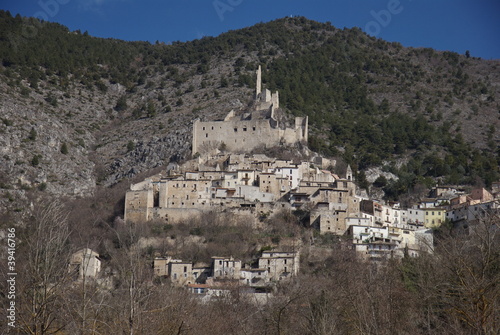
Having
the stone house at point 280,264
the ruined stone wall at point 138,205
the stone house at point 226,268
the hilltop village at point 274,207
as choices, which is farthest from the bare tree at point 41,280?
the ruined stone wall at point 138,205

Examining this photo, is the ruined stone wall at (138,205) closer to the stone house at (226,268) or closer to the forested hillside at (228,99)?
the stone house at (226,268)

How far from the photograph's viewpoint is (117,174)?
79.8m

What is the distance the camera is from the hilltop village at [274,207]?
5347 centimetres

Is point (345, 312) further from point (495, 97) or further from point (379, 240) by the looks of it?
point (495, 97)

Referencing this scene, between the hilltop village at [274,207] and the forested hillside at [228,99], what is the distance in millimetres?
8543

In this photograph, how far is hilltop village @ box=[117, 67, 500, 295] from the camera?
53469 millimetres

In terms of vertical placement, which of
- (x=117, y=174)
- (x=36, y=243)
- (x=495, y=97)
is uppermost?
(x=495, y=97)

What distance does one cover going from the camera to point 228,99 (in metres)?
96.3

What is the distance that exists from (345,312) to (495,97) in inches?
3882

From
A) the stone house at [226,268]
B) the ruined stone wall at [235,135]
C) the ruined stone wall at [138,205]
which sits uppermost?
the ruined stone wall at [235,135]

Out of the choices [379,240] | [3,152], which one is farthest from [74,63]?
[379,240]

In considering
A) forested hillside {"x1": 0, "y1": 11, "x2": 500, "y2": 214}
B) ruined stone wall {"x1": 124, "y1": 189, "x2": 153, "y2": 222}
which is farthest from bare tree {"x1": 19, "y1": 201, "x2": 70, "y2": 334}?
forested hillside {"x1": 0, "y1": 11, "x2": 500, "y2": 214}

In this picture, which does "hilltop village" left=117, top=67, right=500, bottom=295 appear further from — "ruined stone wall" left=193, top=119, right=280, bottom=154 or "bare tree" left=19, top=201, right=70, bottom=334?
"bare tree" left=19, top=201, right=70, bottom=334

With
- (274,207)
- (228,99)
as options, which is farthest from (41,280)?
(228,99)
